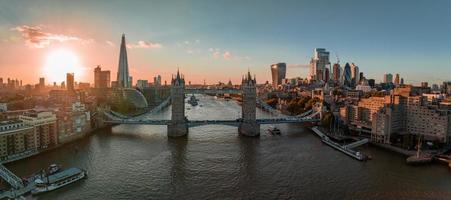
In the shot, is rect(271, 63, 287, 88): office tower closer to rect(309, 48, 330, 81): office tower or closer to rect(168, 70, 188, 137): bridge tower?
rect(309, 48, 330, 81): office tower

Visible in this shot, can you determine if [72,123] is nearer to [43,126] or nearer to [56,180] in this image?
[43,126]

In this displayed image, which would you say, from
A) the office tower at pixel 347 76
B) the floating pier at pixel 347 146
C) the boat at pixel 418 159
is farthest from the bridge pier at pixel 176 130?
the office tower at pixel 347 76

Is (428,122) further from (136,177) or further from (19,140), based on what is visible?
(19,140)

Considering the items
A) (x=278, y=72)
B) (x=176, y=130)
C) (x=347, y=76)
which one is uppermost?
(x=278, y=72)

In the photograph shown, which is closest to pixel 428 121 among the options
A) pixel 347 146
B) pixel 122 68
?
pixel 347 146

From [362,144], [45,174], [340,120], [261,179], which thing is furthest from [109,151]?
[340,120]

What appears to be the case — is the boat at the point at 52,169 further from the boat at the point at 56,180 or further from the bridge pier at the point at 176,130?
the bridge pier at the point at 176,130

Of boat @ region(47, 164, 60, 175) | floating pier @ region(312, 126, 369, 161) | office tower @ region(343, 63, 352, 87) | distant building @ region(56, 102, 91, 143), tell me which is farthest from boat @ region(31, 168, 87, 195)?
office tower @ region(343, 63, 352, 87)
